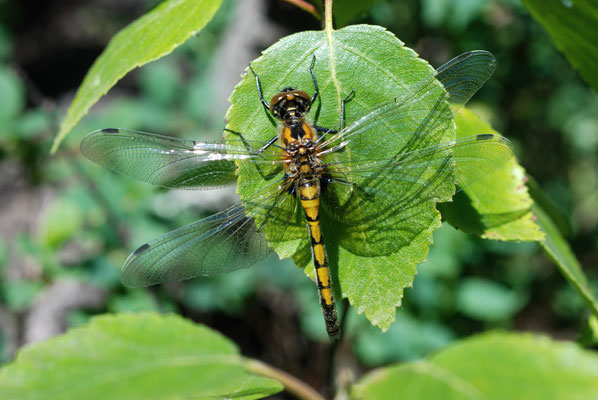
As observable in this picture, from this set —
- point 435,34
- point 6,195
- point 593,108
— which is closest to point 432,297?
point 435,34

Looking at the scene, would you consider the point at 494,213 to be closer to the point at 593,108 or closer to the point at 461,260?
the point at 461,260

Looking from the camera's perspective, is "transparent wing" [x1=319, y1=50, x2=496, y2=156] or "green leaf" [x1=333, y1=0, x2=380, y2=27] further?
"green leaf" [x1=333, y1=0, x2=380, y2=27]

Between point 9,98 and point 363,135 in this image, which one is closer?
point 363,135

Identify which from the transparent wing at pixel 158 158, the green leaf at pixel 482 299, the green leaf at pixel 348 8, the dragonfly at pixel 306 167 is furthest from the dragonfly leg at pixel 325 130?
the green leaf at pixel 482 299

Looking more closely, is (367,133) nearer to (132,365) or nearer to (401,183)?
(401,183)

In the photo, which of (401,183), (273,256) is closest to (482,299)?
(273,256)

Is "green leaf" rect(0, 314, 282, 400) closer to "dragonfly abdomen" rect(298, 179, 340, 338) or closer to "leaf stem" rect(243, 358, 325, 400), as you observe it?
"leaf stem" rect(243, 358, 325, 400)

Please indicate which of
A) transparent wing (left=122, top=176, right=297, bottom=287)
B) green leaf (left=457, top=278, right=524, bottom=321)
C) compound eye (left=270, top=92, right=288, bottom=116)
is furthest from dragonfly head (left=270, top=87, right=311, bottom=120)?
green leaf (left=457, top=278, right=524, bottom=321)
